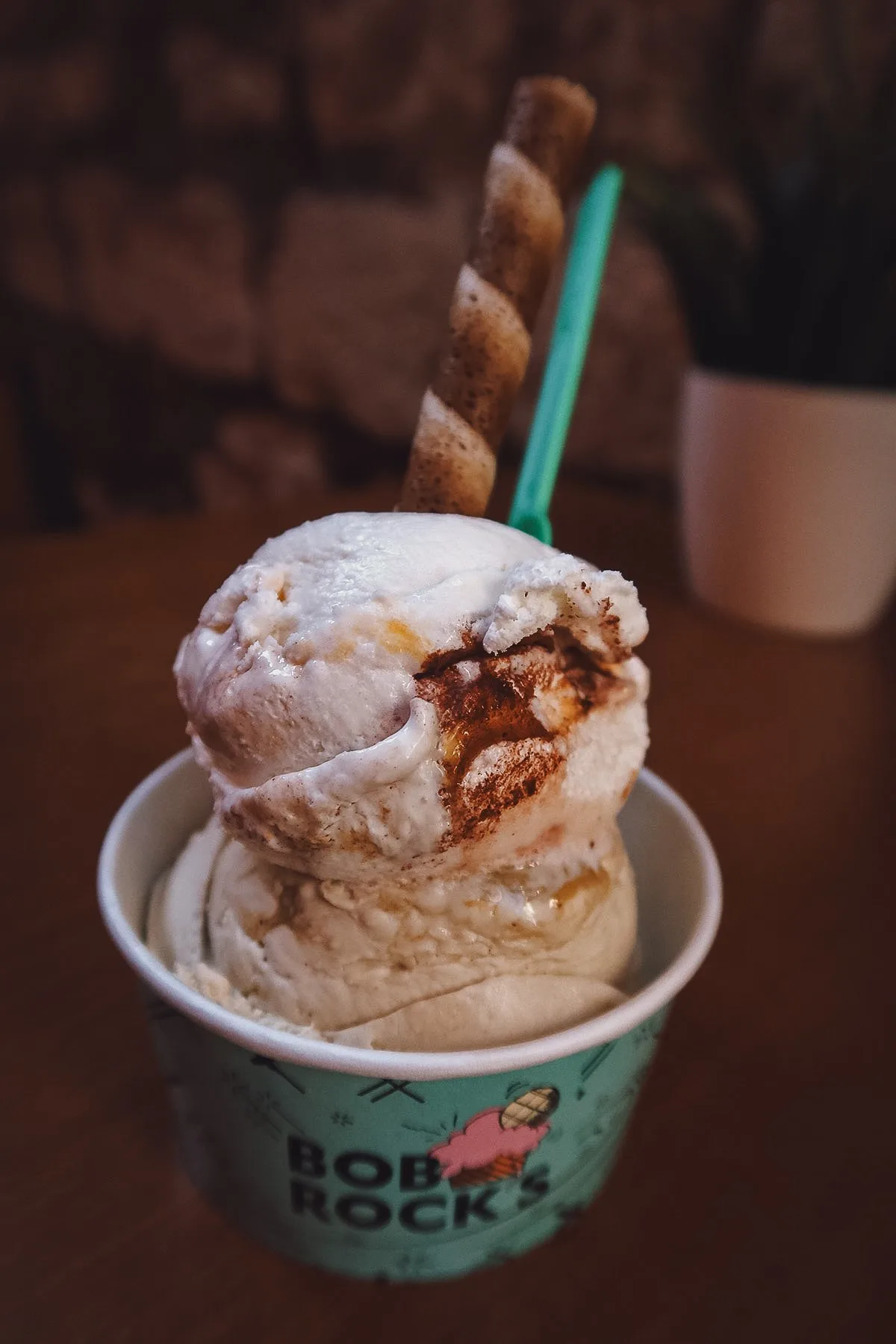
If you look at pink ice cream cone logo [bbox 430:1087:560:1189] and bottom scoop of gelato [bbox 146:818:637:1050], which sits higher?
bottom scoop of gelato [bbox 146:818:637:1050]

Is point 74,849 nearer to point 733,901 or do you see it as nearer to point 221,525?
point 733,901

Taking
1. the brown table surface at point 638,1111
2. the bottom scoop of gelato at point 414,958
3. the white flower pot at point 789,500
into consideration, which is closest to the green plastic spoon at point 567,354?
the bottom scoop of gelato at point 414,958

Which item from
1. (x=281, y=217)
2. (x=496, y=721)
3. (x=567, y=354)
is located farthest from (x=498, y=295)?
(x=281, y=217)

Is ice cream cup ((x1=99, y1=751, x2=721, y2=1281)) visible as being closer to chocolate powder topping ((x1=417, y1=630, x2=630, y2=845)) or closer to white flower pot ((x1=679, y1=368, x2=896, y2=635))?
chocolate powder topping ((x1=417, y1=630, x2=630, y2=845))

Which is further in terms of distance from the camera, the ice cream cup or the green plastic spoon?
the green plastic spoon

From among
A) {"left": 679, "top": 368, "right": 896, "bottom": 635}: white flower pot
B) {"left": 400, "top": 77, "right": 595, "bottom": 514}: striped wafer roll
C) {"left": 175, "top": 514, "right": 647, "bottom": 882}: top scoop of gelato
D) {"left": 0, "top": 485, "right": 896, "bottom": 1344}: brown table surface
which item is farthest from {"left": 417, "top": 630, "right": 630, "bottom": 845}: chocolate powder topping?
{"left": 679, "top": 368, "right": 896, "bottom": 635}: white flower pot

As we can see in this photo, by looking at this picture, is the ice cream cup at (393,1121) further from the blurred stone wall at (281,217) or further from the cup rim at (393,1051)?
the blurred stone wall at (281,217)

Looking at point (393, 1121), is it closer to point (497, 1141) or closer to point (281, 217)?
point (497, 1141)
